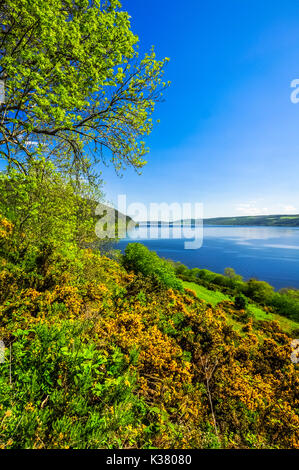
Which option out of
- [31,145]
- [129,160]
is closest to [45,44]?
[31,145]

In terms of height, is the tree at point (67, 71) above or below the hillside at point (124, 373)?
above

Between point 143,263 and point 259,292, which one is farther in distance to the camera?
point 259,292

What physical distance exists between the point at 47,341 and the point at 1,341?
1.28m

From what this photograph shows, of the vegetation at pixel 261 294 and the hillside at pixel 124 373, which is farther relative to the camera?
the vegetation at pixel 261 294

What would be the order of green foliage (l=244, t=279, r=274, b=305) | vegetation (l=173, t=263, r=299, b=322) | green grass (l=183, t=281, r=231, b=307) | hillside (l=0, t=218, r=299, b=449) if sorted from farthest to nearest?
green foliage (l=244, t=279, r=274, b=305) → vegetation (l=173, t=263, r=299, b=322) → green grass (l=183, t=281, r=231, b=307) → hillside (l=0, t=218, r=299, b=449)

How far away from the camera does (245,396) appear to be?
521cm

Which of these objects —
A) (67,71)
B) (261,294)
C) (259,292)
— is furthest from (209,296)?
(67,71)

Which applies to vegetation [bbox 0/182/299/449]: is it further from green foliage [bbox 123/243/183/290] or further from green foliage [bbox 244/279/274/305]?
green foliage [bbox 244/279/274/305]

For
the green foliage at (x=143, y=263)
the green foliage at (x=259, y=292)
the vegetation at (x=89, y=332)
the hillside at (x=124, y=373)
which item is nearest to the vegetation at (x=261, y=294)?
the green foliage at (x=259, y=292)

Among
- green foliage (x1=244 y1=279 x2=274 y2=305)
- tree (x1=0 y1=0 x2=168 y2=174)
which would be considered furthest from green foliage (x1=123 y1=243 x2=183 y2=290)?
green foliage (x1=244 y1=279 x2=274 y2=305)

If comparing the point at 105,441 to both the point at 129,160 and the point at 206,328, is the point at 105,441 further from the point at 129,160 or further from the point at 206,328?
the point at 129,160

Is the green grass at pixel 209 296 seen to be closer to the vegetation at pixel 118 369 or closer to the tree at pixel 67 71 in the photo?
the vegetation at pixel 118 369

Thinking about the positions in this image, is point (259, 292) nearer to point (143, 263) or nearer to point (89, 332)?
point (143, 263)

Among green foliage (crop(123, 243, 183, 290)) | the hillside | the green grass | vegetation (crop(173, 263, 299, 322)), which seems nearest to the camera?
the hillside
